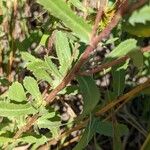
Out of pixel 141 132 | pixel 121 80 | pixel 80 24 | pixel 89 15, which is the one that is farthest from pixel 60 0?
pixel 141 132

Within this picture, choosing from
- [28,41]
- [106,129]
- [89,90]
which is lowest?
[106,129]

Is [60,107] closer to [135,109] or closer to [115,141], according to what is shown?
[135,109]

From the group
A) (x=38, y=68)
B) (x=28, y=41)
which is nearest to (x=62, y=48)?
(x=38, y=68)

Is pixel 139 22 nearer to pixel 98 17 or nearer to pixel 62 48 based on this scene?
pixel 98 17

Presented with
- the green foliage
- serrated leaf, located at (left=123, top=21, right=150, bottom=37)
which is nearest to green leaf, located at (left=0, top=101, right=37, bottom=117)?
the green foliage

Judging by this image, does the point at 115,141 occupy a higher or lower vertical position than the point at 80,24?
lower

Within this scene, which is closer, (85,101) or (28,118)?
(85,101)

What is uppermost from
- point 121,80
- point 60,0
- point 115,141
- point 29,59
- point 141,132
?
point 60,0
